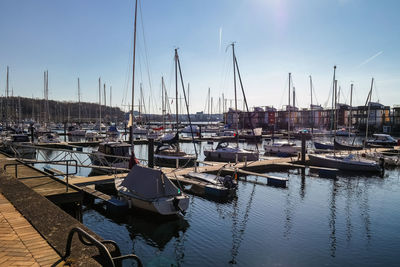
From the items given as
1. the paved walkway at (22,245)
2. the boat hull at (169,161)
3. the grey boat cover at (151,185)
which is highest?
the paved walkway at (22,245)

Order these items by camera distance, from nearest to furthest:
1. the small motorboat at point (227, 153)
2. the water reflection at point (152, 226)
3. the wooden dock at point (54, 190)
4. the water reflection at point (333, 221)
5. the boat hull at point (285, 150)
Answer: the wooden dock at point (54, 190) < the water reflection at point (333, 221) < the water reflection at point (152, 226) < the small motorboat at point (227, 153) < the boat hull at point (285, 150)

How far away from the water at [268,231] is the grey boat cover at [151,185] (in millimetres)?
1566

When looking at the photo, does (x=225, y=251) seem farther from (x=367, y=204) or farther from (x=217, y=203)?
(x=367, y=204)

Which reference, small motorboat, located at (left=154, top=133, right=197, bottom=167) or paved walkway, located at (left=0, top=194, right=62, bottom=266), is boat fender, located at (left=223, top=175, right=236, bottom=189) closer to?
small motorboat, located at (left=154, top=133, right=197, bottom=167)

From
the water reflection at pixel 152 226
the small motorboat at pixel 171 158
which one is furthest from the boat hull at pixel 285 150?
the water reflection at pixel 152 226

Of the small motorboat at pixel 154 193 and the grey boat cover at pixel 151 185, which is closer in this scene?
the small motorboat at pixel 154 193

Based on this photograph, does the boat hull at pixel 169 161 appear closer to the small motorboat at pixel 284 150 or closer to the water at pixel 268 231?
the water at pixel 268 231

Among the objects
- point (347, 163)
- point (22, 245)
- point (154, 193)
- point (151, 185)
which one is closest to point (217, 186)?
point (154, 193)

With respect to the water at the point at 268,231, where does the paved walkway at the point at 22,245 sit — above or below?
above

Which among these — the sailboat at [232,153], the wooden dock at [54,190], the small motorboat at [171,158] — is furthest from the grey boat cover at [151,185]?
the sailboat at [232,153]

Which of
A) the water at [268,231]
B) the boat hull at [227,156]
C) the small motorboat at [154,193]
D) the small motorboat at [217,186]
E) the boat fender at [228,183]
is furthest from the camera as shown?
the boat hull at [227,156]

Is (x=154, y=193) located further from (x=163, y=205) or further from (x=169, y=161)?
(x=169, y=161)

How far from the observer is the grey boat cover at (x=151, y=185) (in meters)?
15.5

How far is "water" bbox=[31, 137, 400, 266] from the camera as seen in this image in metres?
12.0
